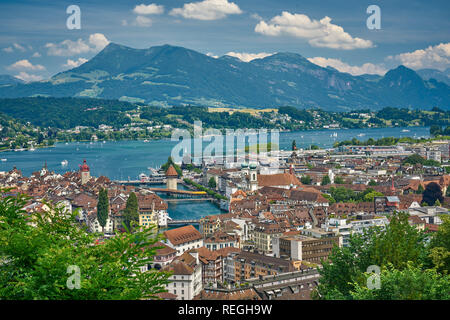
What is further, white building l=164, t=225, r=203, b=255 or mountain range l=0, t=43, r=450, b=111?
mountain range l=0, t=43, r=450, b=111

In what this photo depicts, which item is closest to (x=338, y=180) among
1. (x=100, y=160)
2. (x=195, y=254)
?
(x=195, y=254)

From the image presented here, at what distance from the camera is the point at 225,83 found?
129 meters

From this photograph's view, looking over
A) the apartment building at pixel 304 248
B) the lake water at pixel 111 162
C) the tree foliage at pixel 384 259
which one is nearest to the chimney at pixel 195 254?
the apartment building at pixel 304 248

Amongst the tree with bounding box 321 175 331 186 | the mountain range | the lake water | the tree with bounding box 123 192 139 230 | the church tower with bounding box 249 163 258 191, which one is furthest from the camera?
the mountain range

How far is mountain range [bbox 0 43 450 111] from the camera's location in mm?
113625

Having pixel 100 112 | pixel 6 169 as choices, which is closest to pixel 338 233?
pixel 6 169

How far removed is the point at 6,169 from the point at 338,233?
Result: 80.5 ft

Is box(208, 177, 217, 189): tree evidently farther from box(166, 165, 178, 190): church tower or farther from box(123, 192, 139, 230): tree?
box(123, 192, 139, 230): tree

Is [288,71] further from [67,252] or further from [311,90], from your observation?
[67,252]

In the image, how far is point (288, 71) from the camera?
471ft

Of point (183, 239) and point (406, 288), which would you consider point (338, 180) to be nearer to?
point (183, 239)

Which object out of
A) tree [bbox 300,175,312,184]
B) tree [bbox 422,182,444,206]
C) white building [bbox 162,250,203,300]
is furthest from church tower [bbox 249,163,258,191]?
white building [bbox 162,250,203,300]

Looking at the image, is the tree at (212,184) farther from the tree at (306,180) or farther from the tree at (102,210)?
the tree at (102,210)

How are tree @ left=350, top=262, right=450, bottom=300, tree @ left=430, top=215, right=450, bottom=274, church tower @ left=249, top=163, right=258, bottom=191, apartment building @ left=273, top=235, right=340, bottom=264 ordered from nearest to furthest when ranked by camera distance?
tree @ left=350, top=262, right=450, bottom=300, tree @ left=430, top=215, right=450, bottom=274, apartment building @ left=273, top=235, right=340, bottom=264, church tower @ left=249, top=163, right=258, bottom=191
